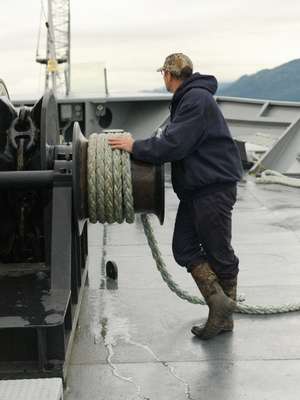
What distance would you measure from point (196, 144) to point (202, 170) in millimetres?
145

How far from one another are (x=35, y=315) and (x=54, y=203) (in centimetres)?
68

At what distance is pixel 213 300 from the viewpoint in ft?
12.2

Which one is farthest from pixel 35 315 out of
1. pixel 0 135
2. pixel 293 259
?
pixel 293 259

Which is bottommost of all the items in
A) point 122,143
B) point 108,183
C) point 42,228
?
point 42,228

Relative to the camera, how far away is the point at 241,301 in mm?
4492

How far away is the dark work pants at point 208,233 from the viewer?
11.9 ft

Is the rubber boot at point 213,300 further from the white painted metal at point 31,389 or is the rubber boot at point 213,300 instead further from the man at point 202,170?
the white painted metal at point 31,389

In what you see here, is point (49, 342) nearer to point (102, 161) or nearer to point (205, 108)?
point (102, 161)

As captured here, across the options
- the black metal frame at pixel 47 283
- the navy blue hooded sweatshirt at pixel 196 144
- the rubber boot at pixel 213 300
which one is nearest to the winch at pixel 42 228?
the black metal frame at pixel 47 283

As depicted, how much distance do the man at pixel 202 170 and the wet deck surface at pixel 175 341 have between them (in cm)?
25

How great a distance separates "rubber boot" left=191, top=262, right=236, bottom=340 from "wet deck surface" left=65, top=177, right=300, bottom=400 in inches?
3.7

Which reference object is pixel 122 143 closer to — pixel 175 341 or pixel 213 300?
pixel 213 300

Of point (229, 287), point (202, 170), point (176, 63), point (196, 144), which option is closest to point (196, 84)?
point (176, 63)

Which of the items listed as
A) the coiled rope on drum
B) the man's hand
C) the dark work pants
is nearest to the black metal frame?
the coiled rope on drum
